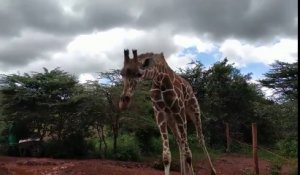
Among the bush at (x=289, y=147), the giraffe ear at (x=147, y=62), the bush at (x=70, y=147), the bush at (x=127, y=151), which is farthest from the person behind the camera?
the bush at (x=70, y=147)

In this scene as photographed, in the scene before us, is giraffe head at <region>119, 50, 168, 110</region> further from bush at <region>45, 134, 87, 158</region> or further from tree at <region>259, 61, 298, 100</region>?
tree at <region>259, 61, 298, 100</region>

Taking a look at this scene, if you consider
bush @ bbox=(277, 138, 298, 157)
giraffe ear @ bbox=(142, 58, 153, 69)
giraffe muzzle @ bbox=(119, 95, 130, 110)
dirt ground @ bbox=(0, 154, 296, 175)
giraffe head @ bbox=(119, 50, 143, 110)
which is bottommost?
dirt ground @ bbox=(0, 154, 296, 175)

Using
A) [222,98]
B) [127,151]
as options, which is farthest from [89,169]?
[222,98]

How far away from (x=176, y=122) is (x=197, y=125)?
134cm

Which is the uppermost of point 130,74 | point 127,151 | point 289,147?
point 130,74

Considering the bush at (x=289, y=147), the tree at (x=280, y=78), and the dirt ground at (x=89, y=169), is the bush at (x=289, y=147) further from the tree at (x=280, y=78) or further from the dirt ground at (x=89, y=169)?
the tree at (x=280, y=78)

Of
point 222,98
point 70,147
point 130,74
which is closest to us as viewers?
point 130,74

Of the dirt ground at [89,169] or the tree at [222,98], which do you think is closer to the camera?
the dirt ground at [89,169]

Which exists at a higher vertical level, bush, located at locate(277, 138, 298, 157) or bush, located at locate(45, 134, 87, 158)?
bush, located at locate(277, 138, 298, 157)

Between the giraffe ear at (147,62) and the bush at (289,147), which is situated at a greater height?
the giraffe ear at (147,62)

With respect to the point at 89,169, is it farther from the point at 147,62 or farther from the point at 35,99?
the point at 35,99

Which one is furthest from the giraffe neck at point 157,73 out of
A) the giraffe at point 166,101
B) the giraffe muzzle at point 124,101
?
the giraffe muzzle at point 124,101

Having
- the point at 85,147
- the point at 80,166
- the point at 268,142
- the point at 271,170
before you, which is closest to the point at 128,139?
the point at 85,147

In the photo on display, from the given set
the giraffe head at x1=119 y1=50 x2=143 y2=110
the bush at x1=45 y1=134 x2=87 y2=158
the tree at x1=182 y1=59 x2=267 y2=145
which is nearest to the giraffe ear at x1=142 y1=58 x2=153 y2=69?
the giraffe head at x1=119 y1=50 x2=143 y2=110
